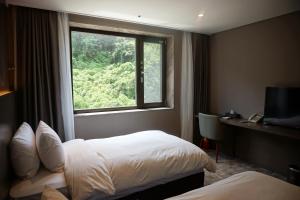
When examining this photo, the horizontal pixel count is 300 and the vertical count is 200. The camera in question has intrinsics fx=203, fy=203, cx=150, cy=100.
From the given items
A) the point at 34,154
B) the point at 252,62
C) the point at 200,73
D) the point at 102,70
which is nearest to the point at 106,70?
the point at 102,70

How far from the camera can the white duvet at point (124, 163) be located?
5.71 ft

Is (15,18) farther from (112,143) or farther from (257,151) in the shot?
(257,151)

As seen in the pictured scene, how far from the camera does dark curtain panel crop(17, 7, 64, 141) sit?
2.69 m

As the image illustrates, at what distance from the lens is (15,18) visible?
2633mm

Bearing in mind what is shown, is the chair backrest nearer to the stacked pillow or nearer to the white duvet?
the white duvet

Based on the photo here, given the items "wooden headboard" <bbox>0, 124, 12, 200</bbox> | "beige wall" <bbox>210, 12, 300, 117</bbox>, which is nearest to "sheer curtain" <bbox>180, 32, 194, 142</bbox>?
"beige wall" <bbox>210, 12, 300, 117</bbox>

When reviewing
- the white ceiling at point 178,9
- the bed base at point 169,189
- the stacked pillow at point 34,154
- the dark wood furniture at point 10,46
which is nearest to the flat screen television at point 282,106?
the white ceiling at point 178,9

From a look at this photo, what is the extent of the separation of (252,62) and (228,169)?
6.07 feet

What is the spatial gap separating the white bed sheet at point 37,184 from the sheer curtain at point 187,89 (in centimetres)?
271

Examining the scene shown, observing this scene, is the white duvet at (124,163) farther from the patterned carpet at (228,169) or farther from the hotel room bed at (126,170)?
the patterned carpet at (228,169)

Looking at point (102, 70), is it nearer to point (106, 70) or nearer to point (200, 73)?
point (106, 70)

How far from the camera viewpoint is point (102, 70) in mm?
3537

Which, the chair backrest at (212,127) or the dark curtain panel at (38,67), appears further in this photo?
the chair backrest at (212,127)

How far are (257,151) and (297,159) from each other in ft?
1.98
